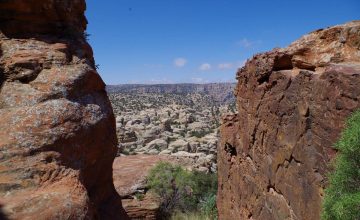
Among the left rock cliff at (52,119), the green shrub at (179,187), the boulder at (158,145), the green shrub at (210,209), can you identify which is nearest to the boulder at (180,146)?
the boulder at (158,145)

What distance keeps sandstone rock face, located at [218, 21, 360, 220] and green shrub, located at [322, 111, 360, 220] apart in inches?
40.6

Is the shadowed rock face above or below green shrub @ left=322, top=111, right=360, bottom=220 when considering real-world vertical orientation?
above

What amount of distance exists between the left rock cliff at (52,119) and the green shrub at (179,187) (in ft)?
39.9

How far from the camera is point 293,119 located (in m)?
8.76

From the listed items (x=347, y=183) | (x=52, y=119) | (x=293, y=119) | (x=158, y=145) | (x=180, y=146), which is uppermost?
(x=52, y=119)

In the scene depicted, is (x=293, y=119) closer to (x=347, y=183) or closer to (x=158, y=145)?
(x=347, y=183)

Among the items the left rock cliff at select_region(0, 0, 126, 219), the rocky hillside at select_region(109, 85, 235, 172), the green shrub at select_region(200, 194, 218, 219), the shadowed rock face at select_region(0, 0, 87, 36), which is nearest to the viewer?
the left rock cliff at select_region(0, 0, 126, 219)

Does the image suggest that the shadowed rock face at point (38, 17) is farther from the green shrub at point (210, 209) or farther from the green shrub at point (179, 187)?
the green shrub at point (179, 187)

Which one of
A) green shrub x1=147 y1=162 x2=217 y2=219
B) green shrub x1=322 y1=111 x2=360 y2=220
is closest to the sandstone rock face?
green shrub x1=322 y1=111 x2=360 y2=220

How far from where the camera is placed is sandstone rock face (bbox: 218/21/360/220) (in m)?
7.46

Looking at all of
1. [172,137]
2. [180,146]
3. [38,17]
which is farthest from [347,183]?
[172,137]

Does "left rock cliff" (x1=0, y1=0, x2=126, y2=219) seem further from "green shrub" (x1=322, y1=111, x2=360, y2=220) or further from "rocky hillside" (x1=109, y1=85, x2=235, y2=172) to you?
"rocky hillside" (x1=109, y1=85, x2=235, y2=172)

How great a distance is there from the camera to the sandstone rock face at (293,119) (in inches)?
294

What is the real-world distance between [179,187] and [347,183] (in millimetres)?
18794
